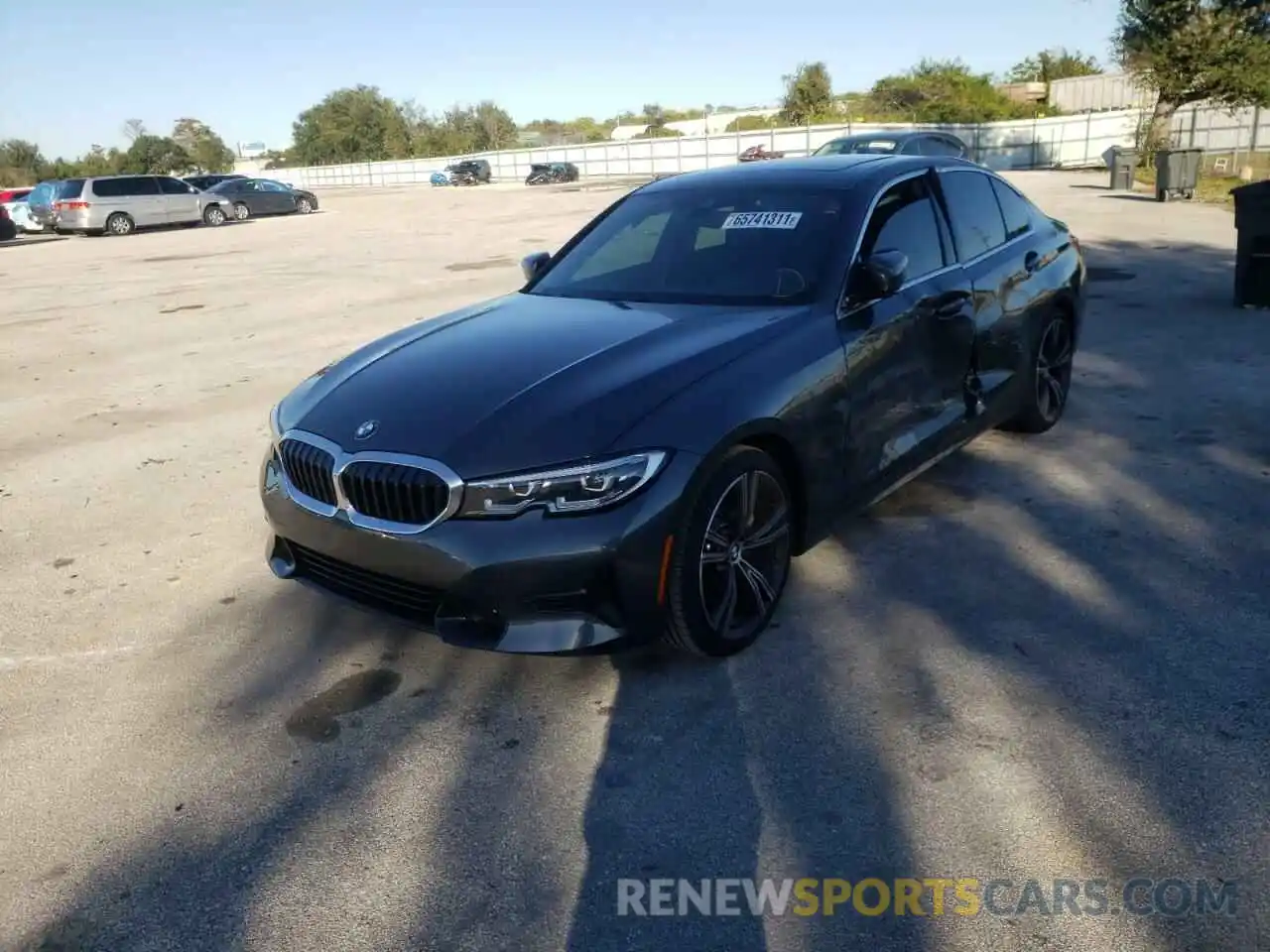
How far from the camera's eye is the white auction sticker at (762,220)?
432cm

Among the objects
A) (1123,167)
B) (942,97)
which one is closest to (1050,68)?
(942,97)

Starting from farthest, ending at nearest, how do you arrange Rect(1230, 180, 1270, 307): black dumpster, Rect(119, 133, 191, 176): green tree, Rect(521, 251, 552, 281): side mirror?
Rect(119, 133, 191, 176): green tree
Rect(1230, 180, 1270, 307): black dumpster
Rect(521, 251, 552, 281): side mirror

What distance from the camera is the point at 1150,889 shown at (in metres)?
2.44

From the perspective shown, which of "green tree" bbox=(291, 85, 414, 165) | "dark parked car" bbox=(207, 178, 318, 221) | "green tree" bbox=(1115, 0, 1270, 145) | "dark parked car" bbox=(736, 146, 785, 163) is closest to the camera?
"green tree" bbox=(1115, 0, 1270, 145)

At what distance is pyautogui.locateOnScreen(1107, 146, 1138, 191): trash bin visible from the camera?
929 inches

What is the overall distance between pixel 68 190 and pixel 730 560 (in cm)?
3183

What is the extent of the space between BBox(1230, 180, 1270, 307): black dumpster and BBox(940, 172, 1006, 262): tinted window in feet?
15.6

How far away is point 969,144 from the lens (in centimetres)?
4188

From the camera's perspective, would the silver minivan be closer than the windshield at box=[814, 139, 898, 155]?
No

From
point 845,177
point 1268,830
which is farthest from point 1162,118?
point 1268,830

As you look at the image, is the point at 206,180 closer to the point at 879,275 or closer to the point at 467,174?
the point at 467,174

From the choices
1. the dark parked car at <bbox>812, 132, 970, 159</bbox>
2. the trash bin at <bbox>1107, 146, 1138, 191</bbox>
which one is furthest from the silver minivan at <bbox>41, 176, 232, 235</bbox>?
the trash bin at <bbox>1107, 146, 1138, 191</bbox>

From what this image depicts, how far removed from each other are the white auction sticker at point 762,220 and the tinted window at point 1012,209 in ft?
5.50

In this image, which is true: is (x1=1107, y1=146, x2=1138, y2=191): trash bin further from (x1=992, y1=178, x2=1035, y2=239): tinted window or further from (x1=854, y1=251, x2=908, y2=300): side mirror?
Answer: (x1=854, y1=251, x2=908, y2=300): side mirror
